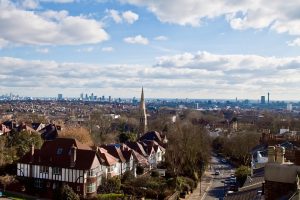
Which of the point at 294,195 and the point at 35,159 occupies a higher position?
the point at 294,195

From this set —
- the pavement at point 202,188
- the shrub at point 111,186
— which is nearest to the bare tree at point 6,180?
the shrub at point 111,186

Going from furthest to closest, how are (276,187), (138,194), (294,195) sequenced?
(138,194), (276,187), (294,195)

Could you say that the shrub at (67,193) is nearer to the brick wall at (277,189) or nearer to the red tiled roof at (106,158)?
the red tiled roof at (106,158)

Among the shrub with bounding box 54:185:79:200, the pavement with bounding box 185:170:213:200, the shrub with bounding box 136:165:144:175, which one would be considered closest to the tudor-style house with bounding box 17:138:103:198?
the shrub with bounding box 54:185:79:200

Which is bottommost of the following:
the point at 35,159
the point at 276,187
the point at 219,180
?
the point at 219,180

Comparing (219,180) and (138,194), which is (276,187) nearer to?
(138,194)

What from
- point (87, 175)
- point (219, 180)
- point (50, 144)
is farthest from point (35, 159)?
point (219, 180)

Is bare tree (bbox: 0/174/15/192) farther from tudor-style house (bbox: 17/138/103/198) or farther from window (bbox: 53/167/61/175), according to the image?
window (bbox: 53/167/61/175)
